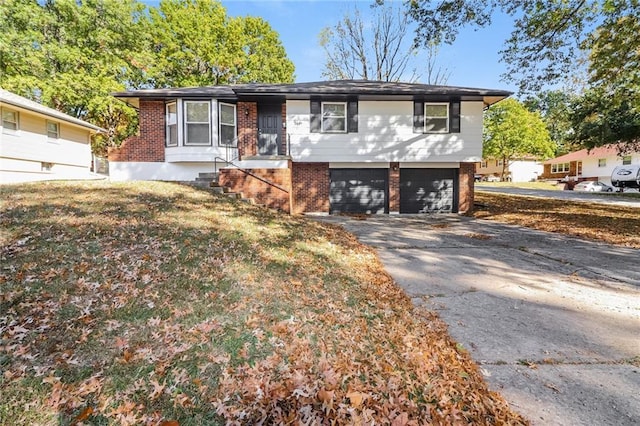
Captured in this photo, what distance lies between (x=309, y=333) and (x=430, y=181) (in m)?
11.8

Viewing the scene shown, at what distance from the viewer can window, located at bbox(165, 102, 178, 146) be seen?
492 inches

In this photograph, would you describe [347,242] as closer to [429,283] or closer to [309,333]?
[429,283]

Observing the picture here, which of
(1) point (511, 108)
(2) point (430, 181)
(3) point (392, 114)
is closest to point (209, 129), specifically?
(3) point (392, 114)

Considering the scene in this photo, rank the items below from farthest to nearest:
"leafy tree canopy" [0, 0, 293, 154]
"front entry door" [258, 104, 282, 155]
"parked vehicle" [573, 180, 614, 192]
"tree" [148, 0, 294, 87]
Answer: "parked vehicle" [573, 180, 614, 192] → "tree" [148, 0, 294, 87] → "leafy tree canopy" [0, 0, 293, 154] → "front entry door" [258, 104, 282, 155]

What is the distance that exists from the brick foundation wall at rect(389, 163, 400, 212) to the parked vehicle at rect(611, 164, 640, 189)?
77.7 ft

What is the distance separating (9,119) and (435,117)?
1876cm

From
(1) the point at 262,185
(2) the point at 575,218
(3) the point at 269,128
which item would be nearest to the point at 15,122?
(3) the point at 269,128

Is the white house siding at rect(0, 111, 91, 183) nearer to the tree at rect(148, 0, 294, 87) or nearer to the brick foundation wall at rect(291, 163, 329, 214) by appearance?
the tree at rect(148, 0, 294, 87)

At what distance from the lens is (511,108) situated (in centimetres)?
3653

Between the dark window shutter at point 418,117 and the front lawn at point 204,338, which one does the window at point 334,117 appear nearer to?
the dark window shutter at point 418,117

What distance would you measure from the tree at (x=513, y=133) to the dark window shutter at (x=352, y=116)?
31.0m

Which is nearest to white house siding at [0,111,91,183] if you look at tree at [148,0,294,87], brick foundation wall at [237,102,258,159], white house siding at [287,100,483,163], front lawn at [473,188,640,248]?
tree at [148,0,294,87]

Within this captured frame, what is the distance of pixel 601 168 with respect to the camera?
34219mm

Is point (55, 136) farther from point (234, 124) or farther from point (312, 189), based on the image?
point (312, 189)
